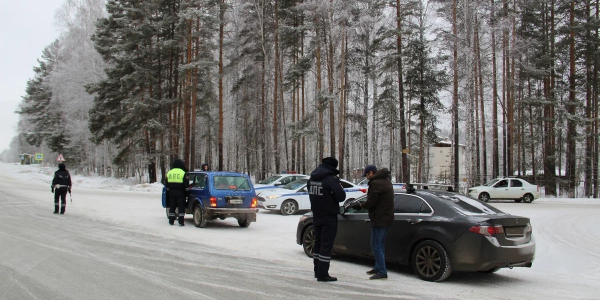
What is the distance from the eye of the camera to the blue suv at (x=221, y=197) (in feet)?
42.4

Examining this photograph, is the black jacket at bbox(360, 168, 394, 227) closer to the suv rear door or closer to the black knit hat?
the black knit hat

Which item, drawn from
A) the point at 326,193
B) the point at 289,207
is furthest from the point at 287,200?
the point at 326,193

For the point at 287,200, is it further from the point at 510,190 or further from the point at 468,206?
the point at 510,190

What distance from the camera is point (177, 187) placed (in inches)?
523

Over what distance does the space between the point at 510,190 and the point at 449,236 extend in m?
23.0

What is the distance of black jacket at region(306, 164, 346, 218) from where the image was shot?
693cm

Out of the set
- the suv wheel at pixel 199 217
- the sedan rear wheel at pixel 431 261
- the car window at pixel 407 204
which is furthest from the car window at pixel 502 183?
the sedan rear wheel at pixel 431 261

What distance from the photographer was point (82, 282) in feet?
21.7

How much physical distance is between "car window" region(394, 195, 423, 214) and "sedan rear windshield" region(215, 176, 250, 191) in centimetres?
649

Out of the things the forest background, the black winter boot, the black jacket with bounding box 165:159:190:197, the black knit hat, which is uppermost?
the forest background

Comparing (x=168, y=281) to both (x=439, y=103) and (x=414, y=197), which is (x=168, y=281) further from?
(x=439, y=103)

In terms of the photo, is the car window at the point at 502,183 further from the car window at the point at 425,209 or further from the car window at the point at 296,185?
the car window at the point at 425,209

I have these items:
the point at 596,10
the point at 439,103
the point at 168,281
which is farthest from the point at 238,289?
the point at 596,10

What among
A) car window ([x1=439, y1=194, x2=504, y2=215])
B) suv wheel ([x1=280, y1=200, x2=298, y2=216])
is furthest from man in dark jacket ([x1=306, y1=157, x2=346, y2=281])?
suv wheel ([x1=280, y1=200, x2=298, y2=216])
